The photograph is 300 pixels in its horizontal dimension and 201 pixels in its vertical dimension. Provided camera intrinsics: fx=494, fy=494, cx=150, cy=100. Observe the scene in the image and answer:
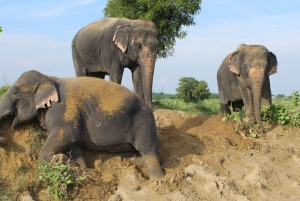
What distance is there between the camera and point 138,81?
987 centimetres

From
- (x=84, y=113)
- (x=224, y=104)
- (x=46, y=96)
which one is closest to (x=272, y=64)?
(x=224, y=104)

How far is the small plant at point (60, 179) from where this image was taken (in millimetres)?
5660

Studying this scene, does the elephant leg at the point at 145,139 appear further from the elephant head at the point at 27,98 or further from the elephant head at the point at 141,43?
the elephant head at the point at 141,43

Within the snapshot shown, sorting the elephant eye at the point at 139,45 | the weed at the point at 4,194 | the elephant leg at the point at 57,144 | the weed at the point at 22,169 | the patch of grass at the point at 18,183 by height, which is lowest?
the weed at the point at 4,194

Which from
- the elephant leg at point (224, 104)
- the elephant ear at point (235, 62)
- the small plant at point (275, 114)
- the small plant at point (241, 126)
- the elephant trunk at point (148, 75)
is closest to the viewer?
the small plant at point (241, 126)

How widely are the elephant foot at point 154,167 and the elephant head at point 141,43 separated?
248cm

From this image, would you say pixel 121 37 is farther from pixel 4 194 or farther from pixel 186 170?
pixel 4 194

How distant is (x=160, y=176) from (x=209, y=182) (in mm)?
641

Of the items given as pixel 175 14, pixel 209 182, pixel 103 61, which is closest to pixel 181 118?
pixel 103 61

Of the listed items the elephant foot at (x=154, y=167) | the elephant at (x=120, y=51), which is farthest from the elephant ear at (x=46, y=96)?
the elephant at (x=120, y=51)

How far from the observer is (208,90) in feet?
75.5

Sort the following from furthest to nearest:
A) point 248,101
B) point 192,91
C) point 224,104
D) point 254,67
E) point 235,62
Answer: point 192,91, point 224,104, point 235,62, point 248,101, point 254,67

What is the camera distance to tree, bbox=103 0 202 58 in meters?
17.0

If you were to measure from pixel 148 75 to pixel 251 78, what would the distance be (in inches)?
81.7
